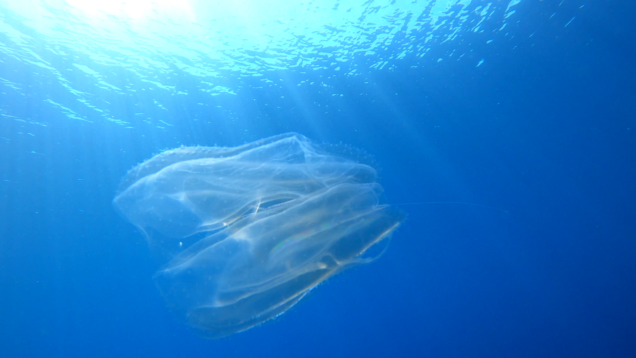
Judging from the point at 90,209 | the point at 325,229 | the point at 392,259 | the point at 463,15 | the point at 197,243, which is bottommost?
the point at 325,229

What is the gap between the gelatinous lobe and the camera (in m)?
3.24

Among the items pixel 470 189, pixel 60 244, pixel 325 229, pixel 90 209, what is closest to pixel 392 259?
pixel 470 189

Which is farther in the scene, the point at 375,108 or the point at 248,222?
the point at 375,108

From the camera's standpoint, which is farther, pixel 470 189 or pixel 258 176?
pixel 470 189

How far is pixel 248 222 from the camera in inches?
136

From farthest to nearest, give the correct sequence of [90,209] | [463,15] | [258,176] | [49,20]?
[90,209] → [463,15] → [49,20] → [258,176]

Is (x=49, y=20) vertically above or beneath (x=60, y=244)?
beneath

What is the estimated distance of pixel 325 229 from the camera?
11.1ft

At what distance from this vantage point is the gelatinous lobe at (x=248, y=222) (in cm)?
324

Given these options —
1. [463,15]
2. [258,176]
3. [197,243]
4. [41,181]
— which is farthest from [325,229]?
[41,181]

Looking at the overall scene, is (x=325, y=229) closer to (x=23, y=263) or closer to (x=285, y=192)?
(x=285, y=192)

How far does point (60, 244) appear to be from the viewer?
18.1 metres

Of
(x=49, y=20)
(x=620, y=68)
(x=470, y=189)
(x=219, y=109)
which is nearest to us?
(x=49, y=20)

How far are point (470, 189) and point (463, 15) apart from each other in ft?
27.5
